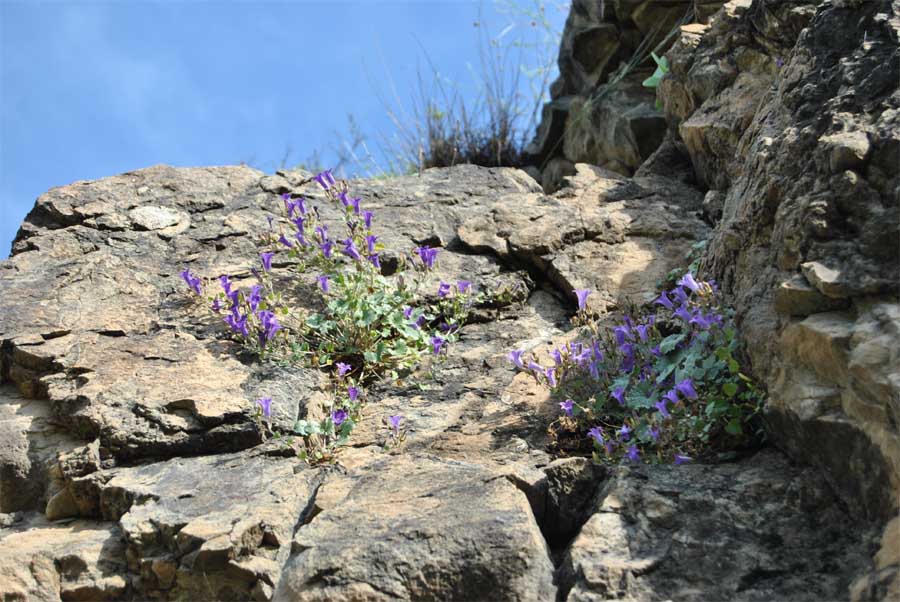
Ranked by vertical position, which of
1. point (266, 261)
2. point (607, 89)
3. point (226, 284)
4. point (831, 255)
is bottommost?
point (831, 255)

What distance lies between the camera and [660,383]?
3523mm

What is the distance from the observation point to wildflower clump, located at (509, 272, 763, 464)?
319cm

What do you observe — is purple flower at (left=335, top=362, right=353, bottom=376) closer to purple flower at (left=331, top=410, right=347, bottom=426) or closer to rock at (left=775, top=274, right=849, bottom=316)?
purple flower at (left=331, top=410, right=347, bottom=426)

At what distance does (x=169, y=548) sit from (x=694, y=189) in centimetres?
363

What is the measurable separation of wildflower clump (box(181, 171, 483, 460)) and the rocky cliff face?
102 millimetres

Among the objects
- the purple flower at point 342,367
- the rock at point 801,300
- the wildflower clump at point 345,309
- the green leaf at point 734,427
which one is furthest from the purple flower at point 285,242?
the rock at point 801,300

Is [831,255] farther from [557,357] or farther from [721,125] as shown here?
[721,125]

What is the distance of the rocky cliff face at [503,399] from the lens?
2631mm

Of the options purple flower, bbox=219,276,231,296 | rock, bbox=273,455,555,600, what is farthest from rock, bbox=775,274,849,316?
purple flower, bbox=219,276,231,296

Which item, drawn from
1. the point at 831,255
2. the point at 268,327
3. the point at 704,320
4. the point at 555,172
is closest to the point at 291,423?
the point at 268,327

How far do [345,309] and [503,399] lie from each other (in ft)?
2.81

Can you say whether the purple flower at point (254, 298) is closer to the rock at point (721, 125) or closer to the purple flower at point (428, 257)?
the purple flower at point (428, 257)

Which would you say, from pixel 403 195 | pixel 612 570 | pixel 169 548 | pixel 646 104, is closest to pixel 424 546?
pixel 612 570

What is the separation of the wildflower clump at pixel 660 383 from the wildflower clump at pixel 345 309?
1.86ft
